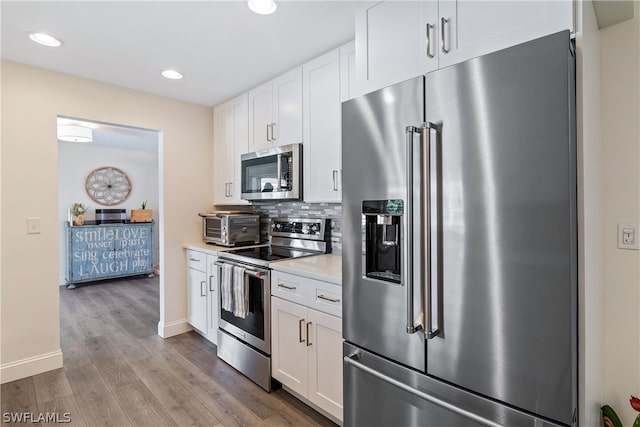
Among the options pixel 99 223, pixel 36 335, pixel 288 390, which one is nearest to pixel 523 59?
pixel 288 390

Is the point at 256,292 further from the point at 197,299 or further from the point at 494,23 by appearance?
the point at 494,23

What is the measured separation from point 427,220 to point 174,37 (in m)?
1.97

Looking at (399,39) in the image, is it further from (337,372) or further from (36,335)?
(36,335)

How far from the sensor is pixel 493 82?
108 centimetres

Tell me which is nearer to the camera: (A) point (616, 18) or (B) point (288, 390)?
(A) point (616, 18)

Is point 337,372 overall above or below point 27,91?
below

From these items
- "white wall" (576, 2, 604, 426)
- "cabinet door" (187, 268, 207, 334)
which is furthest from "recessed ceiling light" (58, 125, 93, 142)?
"white wall" (576, 2, 604, 426)

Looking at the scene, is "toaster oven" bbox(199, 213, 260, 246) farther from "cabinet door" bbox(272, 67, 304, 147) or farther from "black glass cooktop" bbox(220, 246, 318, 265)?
"cabinet door" bbox(272, 67, 304, 147)

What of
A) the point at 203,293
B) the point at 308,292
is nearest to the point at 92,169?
the point at 203,293

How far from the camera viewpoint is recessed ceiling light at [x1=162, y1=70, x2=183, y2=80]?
2.64 metres

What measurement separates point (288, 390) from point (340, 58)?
2300 mm

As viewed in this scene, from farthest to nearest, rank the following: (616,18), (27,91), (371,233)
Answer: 1. (27,91)
2. (371,233)
3. (616,18)

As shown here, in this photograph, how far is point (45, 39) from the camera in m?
2.12

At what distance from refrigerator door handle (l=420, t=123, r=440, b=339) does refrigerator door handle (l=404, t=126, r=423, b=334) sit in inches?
1.6
